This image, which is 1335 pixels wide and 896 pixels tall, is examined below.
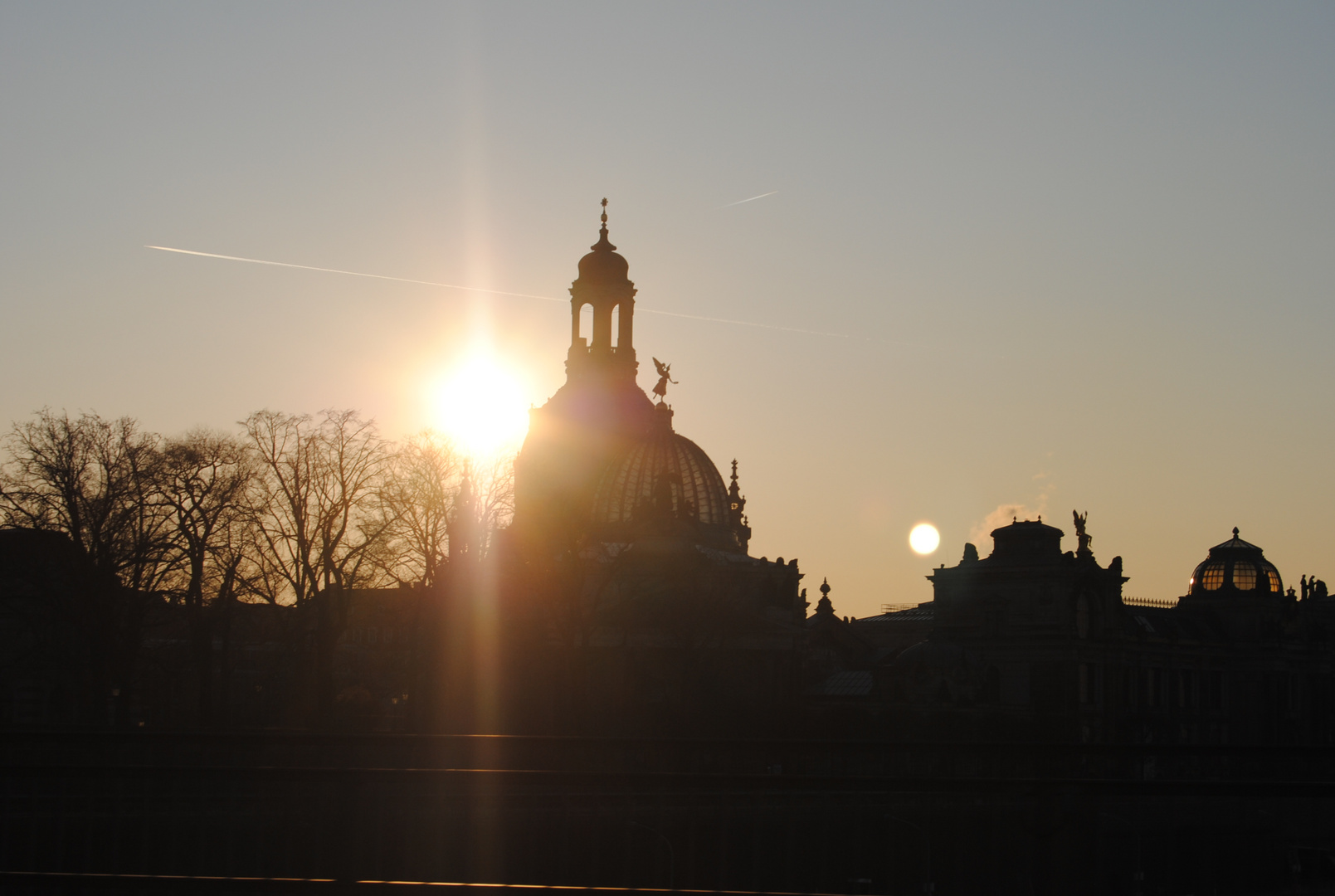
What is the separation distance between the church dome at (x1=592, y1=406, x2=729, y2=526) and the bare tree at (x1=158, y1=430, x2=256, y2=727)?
4540 centimetres

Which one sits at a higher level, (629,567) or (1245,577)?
(1245,577)

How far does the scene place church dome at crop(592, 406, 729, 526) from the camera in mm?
97250

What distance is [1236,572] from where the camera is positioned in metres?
112

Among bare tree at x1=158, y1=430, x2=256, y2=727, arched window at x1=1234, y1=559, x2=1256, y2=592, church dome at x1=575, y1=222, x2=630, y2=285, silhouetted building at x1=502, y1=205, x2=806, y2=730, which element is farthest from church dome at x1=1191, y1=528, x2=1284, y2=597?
bare tree at x1=158, y1=430, x2=256, y2=727

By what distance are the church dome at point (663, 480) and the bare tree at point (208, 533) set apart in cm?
4540

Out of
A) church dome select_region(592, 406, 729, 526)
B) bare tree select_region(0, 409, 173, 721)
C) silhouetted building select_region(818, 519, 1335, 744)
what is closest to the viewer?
bare tree select_region(0, 409, 173, 721)

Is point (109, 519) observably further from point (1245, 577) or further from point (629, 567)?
point (1245, 577)

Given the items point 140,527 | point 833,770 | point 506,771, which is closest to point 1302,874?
point 833,770

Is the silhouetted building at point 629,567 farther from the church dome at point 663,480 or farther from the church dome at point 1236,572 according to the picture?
the church dome at point 1236,572

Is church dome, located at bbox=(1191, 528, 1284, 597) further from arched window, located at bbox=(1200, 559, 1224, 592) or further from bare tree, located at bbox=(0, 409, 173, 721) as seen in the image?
bare tree, located at bbox=(0, 409, 173, 721)

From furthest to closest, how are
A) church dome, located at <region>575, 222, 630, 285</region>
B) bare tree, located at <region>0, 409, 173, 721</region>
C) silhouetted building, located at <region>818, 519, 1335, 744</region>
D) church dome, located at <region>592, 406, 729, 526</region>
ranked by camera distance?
church dome, located at <region>575, 222, 630, 285</region>, church dome, located at <region>592, 406, 729, 526</region>, silhouetted building, located at <region>818, 519, 1335, 744</region>, bare tree, located at <region>0, 409, 173, 721</region>

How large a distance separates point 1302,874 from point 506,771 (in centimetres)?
797

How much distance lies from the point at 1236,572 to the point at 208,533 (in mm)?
86406

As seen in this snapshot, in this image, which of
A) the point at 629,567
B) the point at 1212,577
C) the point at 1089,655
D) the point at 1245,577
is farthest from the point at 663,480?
the point at 1245,577
